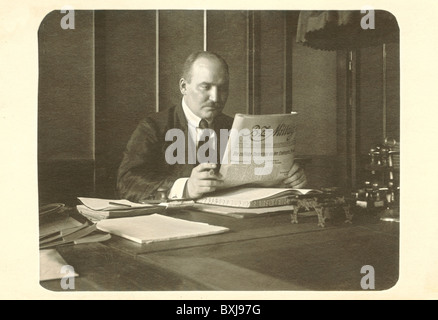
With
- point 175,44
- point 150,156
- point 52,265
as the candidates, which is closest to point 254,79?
point 175,44

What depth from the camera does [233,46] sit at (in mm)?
1379

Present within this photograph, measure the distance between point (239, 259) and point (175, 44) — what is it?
76 centimetres

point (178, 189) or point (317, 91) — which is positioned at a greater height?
point (317, 91)

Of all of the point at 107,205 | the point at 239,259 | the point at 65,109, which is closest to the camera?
the point at 239,259

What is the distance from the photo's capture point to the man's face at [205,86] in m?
1.35

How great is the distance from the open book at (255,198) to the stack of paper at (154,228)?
163 millimetres

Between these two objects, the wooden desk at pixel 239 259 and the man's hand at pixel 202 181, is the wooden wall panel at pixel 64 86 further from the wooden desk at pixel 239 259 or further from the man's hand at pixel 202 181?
the wooden desk at pixel 239 259

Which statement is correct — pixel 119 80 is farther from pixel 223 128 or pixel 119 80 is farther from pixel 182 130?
pixel 223 128

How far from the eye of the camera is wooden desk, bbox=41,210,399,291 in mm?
768

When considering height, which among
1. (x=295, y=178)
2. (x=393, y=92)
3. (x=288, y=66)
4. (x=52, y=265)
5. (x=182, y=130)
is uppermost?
(x=288, y=66)

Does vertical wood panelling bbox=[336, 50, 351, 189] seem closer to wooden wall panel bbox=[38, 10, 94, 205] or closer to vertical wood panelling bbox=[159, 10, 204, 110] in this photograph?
vertical wood panelling bbox=[159, 10, 204, 110]

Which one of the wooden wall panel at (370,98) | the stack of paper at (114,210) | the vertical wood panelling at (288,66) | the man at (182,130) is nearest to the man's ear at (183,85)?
the man at (182,130)

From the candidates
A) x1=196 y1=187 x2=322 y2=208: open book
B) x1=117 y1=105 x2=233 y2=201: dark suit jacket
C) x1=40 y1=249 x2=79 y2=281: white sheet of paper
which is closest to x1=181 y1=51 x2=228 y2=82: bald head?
x1=117 y1=105 x2=233 y2=201: dark suit jacket
